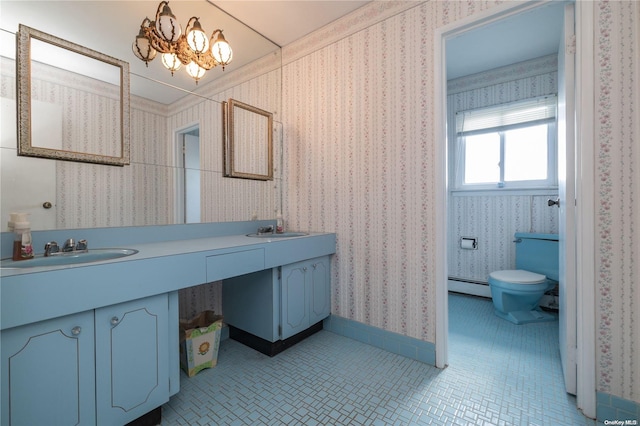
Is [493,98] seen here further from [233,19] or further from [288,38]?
[233,19]

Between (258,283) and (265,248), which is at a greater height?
(265,248)

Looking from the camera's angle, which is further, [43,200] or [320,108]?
[320,108]

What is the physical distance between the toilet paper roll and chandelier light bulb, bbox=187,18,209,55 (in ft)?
10.0

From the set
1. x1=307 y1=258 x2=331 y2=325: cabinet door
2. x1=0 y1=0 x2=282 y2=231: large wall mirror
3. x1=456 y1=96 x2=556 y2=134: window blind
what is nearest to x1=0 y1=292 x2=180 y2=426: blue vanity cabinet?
x1=0 y1=0 x2=282 y2=231: large wall mirror

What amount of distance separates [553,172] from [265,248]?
9.37ft

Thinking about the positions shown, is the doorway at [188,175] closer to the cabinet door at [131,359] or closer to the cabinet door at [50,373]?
the cabinet door at [131,359]

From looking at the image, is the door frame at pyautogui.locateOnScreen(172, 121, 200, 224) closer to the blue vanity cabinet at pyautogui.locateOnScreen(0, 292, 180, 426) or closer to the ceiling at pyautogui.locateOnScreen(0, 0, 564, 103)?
the ceiling at pyautogui.locateOnScreen(0, 0, 564, 103)

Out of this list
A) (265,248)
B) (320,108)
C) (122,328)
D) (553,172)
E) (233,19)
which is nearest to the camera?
(122,328)

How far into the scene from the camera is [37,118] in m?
1.27

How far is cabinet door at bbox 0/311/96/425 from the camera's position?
0.86 metres

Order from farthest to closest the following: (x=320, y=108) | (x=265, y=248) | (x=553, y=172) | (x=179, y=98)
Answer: (x=553, y=172)
(x=320, y=108)
(x=179, y=98)
(x=265, y=248)

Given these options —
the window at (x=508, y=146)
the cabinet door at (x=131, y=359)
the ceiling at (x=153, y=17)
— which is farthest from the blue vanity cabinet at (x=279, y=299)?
the window at (x=508, y=146)

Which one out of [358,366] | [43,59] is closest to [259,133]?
[43,59]

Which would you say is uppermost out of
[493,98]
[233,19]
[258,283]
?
[233,19]
